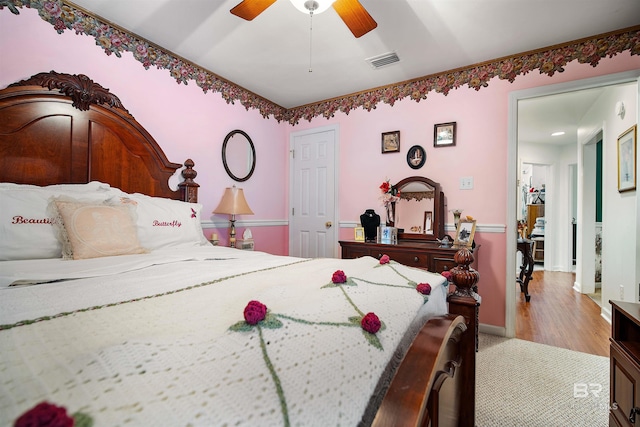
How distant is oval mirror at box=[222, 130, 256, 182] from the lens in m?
→ 3.27

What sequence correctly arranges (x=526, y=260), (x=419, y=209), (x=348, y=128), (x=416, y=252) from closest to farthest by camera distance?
(x=416, y=252)
(x=419, y=209)
(x=348, y=128)
(x=526, y=260)

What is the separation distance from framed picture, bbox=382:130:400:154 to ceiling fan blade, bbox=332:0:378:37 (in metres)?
1.52

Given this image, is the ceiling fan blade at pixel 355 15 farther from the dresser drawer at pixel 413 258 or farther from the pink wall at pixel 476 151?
the dresser drawer at pixel 413 258

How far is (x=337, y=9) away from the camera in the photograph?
66.0 inches

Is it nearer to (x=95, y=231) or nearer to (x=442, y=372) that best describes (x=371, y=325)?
(x=442, y=372)

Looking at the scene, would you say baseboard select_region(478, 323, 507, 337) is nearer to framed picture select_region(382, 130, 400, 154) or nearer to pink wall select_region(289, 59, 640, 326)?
pink wall select_region(289, 59, 640, 326)

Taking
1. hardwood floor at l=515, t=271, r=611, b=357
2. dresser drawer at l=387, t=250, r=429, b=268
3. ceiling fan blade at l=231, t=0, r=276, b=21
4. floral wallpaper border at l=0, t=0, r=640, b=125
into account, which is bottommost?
hardwood floor at l=515, t=271, r=611, b=357

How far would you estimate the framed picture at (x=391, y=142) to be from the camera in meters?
3.27

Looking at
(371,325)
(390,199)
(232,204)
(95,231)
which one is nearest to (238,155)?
(232,204)

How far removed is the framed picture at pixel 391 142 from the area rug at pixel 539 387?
2049 mm

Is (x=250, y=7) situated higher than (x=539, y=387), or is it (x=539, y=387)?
(x=250, y=7)

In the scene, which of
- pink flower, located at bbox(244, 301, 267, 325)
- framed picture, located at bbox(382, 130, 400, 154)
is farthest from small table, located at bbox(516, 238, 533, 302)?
pink flower, located at bbox(244, 301, 267, 325)

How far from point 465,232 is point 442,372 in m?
2.15

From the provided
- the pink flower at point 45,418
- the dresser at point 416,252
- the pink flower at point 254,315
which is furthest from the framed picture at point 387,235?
the pink flower at point 45,418
